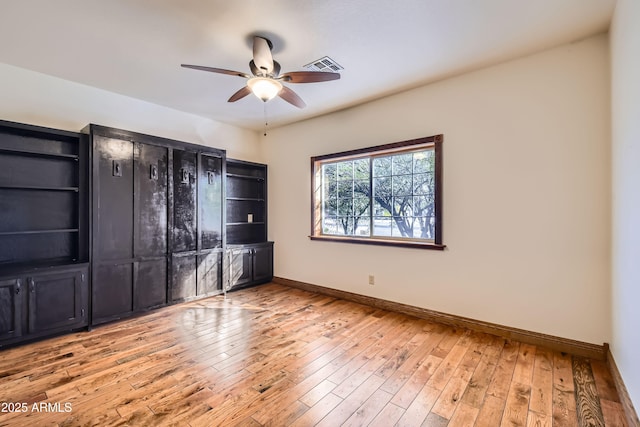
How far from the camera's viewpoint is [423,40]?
98.7 inches

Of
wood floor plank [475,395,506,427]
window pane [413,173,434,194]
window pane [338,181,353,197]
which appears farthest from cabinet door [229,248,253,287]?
wood floor plank [475,395,506,427]

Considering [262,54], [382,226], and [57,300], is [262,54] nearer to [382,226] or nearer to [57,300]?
[382,226]

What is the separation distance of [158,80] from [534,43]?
3.82 meters

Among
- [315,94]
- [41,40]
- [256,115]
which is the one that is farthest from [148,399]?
[256,115]

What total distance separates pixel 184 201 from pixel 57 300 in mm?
1623

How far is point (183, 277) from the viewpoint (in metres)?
3.83

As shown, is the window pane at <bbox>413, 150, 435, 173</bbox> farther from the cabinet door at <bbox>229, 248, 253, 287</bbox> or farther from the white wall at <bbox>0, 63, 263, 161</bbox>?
the white wall at <bbox>0, 63, 263, 161</bbox>

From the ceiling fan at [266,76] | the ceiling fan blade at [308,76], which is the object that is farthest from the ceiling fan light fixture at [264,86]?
the ceiling fan blade at [308,76]

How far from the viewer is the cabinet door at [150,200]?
11.2 ft

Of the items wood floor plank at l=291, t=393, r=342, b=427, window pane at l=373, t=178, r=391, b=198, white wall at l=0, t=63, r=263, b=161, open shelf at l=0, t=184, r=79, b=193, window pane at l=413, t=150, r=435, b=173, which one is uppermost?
white wall at l=0, t=63, r=263, b=161

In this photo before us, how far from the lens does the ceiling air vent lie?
284 centimetres

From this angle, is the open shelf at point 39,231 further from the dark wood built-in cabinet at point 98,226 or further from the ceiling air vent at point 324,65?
the ceiling air vent at point 324,65

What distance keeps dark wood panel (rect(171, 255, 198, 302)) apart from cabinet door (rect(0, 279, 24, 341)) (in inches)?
54.2

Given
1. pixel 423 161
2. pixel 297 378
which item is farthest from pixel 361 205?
pixel 297 378
